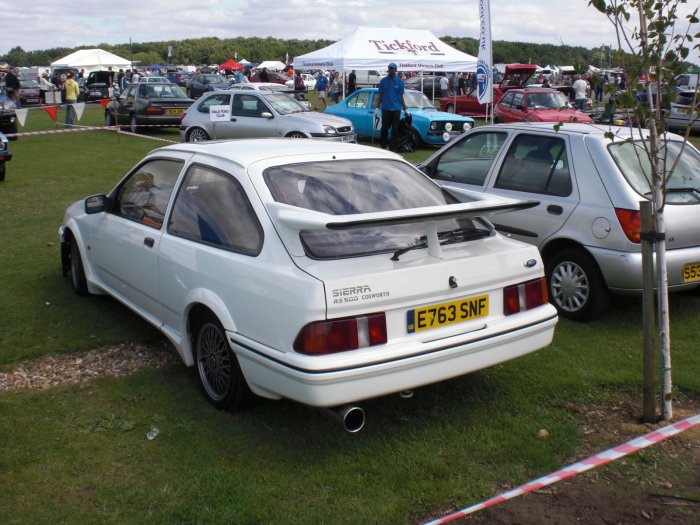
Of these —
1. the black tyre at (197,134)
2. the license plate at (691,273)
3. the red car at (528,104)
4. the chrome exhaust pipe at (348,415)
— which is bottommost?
the chrome exhaust pipe at (348,415)

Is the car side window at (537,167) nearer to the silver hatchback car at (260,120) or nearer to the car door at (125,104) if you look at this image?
the silver hatchback car at (260,120)

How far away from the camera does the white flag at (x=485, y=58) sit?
47.5 feet

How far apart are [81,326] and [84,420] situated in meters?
1.76

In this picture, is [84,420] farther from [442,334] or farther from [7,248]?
[7,248]

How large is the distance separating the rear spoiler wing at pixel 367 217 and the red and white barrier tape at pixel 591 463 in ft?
4.23

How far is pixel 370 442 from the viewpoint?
13.0 ft

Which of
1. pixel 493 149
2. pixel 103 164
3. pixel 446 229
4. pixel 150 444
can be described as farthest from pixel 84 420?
pixel 103 164

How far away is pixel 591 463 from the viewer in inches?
145

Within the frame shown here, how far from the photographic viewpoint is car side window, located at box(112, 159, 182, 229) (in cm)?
497

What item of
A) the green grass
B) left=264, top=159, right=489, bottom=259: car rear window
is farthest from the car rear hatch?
the green grass

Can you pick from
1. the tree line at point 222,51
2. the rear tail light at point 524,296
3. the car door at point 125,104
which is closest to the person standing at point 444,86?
the car door at point 125,104

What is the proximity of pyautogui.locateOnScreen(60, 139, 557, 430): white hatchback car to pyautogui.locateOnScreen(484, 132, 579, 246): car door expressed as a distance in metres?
1.63

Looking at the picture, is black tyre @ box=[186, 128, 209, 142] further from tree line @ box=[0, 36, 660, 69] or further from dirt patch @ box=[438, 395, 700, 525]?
tree line @ box=[0, 36, 660, 69]

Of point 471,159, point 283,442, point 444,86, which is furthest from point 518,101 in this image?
point 444,86
